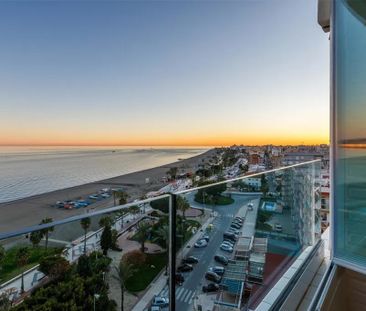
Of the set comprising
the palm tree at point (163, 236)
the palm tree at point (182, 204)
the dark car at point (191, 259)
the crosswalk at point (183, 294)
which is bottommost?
the crosswalk at point (183, 294)

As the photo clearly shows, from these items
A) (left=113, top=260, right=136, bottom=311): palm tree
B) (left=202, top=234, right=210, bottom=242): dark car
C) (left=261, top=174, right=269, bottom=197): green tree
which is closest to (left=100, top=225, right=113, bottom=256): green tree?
(left=113, top=260, right=136, bottom=311): palm tree

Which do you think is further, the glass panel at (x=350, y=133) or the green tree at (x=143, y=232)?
the glass panel at (x=350, y=133)

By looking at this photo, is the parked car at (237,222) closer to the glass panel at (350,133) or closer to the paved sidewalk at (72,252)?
the paved sidewalk at (72,252)

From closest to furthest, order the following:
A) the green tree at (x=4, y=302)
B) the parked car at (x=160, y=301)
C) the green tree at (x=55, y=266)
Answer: the green tree at (x=4, y=302), the green tree at (x=55, y=266), the parked car at (x=160, y=301)

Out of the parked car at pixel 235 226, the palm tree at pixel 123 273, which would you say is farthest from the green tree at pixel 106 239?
the parked car at pixel 235 226

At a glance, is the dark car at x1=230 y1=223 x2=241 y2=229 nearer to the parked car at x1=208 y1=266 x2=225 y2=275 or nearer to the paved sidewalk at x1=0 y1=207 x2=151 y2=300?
the parked car at x1=208 y1=266 x2=225 y2=275

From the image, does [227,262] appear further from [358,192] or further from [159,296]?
[358,192]

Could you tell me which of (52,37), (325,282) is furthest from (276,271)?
(52,37)
